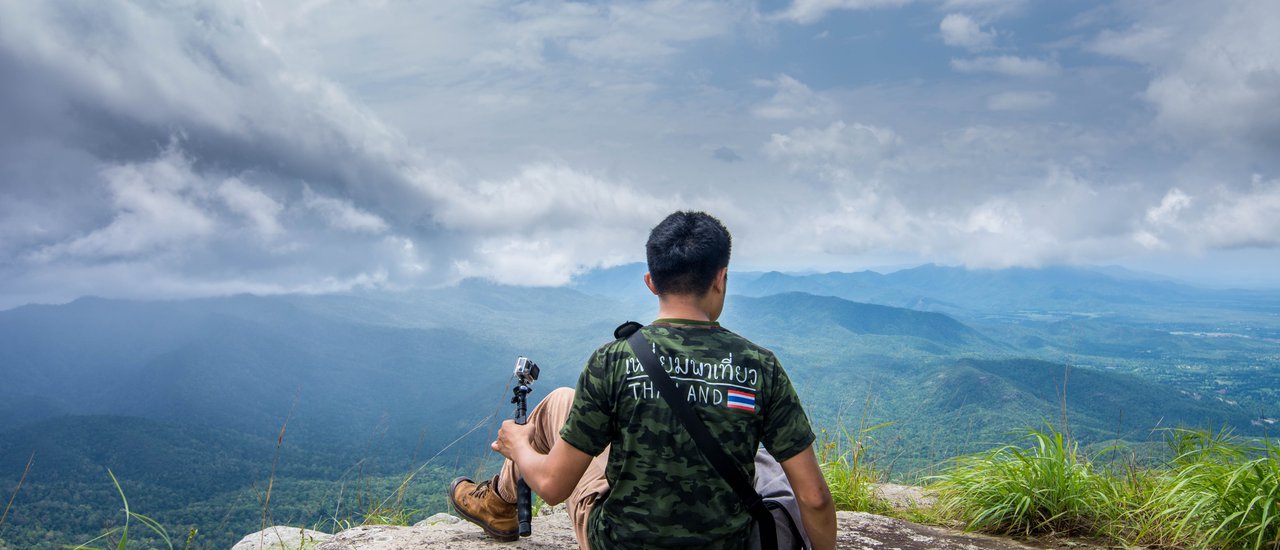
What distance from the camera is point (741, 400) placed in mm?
2664

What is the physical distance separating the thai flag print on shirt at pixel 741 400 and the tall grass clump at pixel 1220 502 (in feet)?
12.1

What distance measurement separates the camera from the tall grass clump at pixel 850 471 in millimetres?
6293

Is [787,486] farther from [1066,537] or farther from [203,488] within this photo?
[203,488]

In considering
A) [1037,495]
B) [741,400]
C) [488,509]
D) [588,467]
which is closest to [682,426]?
[741,400]

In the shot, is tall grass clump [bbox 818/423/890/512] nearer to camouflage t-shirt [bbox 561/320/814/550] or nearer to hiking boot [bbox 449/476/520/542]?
hiking boot [bbox 449/476/520/542]

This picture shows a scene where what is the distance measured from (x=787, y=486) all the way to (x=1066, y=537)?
3295 millimetres

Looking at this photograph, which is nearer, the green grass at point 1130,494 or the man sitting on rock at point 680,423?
the man sitting on rock at point 680,423

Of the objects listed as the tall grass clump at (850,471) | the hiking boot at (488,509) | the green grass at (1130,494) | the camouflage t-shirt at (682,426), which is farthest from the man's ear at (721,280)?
the tall grass clump at (850,471)

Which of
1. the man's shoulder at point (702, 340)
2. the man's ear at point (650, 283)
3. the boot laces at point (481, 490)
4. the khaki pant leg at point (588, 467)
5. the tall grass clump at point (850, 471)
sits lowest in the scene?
the tall grass clump at point (850, 471)

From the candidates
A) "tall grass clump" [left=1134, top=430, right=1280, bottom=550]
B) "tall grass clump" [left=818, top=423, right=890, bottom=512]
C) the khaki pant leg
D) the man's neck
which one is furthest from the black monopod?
"tall grass clump" [left=1134, top=430, right=1280, bottom=550]

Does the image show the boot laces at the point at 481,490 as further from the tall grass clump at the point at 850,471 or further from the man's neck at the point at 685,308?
the tall grass clump at the point at 850,471

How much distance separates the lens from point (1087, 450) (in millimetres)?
6711

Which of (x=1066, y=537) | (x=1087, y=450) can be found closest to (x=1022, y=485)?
(x=1066, y=537)

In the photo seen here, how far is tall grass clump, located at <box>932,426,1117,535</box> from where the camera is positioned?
545cm
